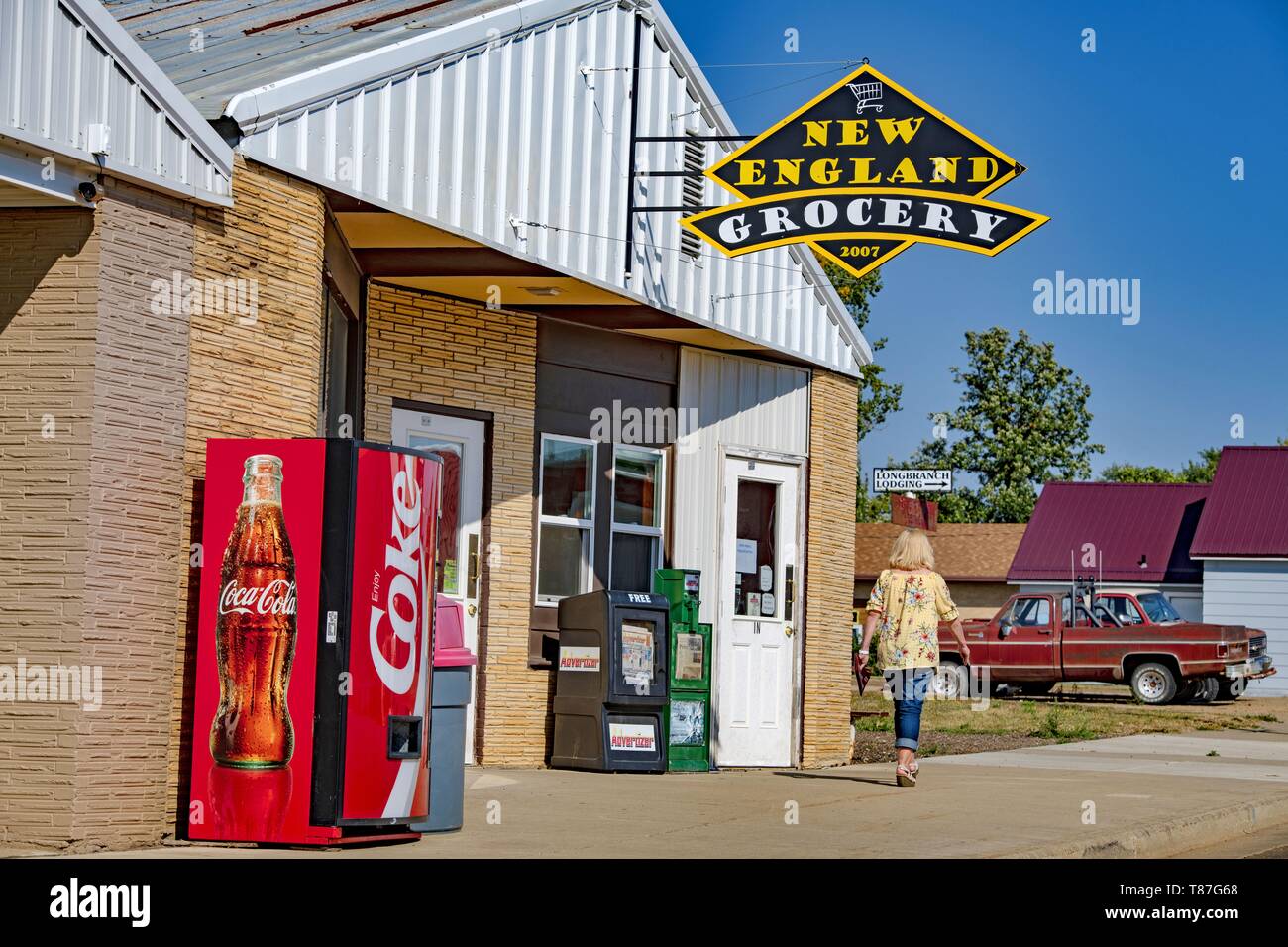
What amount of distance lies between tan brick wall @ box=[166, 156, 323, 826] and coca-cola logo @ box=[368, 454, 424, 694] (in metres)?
0.92

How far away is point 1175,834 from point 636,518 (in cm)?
628

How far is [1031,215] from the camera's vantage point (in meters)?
12.8

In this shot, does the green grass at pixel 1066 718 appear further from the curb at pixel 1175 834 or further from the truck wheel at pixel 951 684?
the curb at pixel 1175 834

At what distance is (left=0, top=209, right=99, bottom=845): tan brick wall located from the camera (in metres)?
8.02

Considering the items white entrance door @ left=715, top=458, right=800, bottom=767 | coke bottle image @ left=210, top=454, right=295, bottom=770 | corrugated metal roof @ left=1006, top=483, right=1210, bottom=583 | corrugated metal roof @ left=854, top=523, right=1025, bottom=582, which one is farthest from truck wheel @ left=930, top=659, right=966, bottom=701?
coke bottle image @ left=210, top=454, right=295, bottom=770

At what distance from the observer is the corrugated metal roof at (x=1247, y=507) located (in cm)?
3934

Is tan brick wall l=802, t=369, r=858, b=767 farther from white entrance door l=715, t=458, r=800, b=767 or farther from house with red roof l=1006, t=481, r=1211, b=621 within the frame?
house with red roof l=1006, t=481, r=1211, b=621

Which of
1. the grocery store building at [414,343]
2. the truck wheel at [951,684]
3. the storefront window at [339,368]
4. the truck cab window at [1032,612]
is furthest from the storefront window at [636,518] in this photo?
the truck cab window at [1032,612]

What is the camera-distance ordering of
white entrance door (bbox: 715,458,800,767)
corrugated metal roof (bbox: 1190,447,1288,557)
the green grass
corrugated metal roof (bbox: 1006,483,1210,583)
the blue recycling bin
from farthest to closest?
corrugated metal roof (bbox: 1006,483,1210,583)
corrugated metal roof (bbox: 1190,447,1288,557)
the green grass
white entrance door (bbox: 715,458,800,767)
the blue recycling bin

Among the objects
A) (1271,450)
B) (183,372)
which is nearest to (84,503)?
(183,372)

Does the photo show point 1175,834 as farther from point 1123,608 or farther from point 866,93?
point 1123,608

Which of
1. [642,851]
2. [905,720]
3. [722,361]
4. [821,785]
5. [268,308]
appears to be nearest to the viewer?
[642,851]
